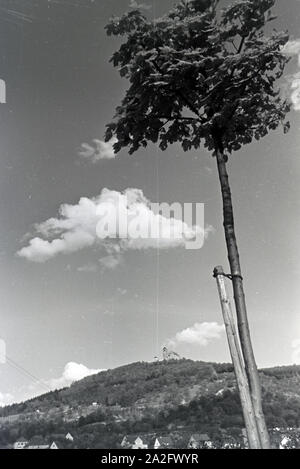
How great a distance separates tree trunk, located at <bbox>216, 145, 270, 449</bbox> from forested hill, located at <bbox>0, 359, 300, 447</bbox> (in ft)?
278

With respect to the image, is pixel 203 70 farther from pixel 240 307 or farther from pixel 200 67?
pixel 240 307

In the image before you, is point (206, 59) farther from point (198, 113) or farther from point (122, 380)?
point (122, 380)

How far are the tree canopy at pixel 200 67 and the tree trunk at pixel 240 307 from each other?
2.96 ft

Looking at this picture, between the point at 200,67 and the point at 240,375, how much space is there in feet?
16.1

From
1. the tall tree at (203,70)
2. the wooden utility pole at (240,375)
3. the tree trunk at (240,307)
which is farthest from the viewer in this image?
the tall tree at (203,70)

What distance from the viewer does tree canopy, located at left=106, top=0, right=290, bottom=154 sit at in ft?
21.6

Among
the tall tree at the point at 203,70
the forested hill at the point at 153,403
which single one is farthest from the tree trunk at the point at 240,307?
the forested hill at the point at 153,403

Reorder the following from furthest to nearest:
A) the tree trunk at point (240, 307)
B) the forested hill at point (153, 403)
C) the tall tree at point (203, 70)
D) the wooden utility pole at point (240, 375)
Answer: the forested hill at point (153, 403), the tall tree at point (203, 70), the tree trunk at point (240, 307), the wooden utility pole at point (240, 375)

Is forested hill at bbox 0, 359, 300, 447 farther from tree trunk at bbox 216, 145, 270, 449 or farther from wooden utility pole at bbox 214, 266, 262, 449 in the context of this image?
wooden utility pole at bbox 214, 266, 262, 449

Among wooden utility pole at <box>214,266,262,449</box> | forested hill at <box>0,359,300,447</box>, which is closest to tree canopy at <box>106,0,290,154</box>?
wooden utility pole at <box>214,266,262,449</box>

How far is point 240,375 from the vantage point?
4.78 meters

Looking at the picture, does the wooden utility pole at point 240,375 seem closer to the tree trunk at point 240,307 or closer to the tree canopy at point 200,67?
the tree trunk at point 240,307

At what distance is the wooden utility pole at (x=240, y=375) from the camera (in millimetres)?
4597
